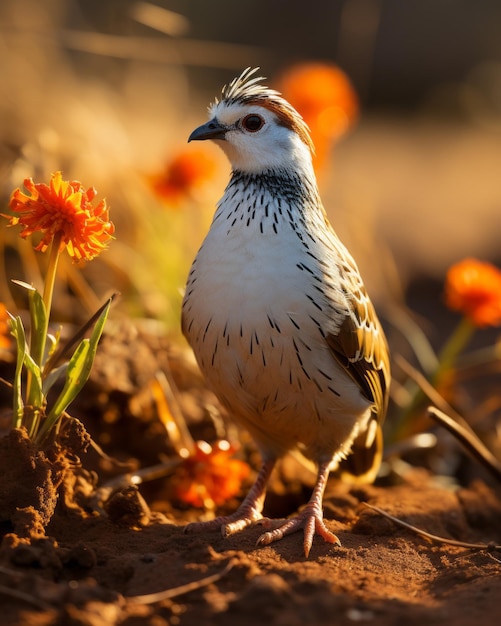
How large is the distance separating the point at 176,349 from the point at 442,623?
274cm

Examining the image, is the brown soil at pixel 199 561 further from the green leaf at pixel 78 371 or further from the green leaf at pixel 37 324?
the green leaf at pixel 37 324

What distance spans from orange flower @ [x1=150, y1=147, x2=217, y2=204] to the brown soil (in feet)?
5.27

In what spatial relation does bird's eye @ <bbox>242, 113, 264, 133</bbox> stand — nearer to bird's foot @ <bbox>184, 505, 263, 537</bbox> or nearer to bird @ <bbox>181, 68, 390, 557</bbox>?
bird @ <bbox>181, 68, 390, 557</bbox>

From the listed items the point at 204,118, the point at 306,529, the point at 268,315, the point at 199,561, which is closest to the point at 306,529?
the point at 306,529

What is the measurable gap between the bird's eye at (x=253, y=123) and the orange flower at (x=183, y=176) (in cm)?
177

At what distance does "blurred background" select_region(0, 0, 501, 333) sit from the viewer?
6000mm

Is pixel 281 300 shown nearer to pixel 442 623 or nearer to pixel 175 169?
pixel 442 623

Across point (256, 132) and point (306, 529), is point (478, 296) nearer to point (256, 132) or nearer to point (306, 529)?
point (256, 132)

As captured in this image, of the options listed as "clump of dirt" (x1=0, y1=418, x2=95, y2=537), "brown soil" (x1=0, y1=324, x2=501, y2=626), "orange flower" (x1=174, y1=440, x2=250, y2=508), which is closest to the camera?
"brown soil" (x1=0, y1=324, x2=501, y2=626)

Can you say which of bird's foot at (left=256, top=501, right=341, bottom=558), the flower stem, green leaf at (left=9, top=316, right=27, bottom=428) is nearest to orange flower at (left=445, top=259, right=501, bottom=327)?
bird's foot at (left=256, top=501, right=341, bottom=558)

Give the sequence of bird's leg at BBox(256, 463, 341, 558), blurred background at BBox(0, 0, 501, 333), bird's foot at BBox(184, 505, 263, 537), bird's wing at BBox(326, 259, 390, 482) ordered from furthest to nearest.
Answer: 1. blurred background at BBox(0, 0, 501, 333)
2. bird's wing at BBox(326, 259, 390, 482)
3. bird's foot at BBox(184, 505, 263, 537)
4. bird's leg at BBox(256, 463, 341, 558)

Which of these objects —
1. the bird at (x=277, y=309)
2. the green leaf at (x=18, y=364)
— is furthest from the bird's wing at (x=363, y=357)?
the green leaf at (x=18, y=364)

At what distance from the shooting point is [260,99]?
4098mm

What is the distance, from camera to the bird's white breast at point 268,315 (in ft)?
12.1
